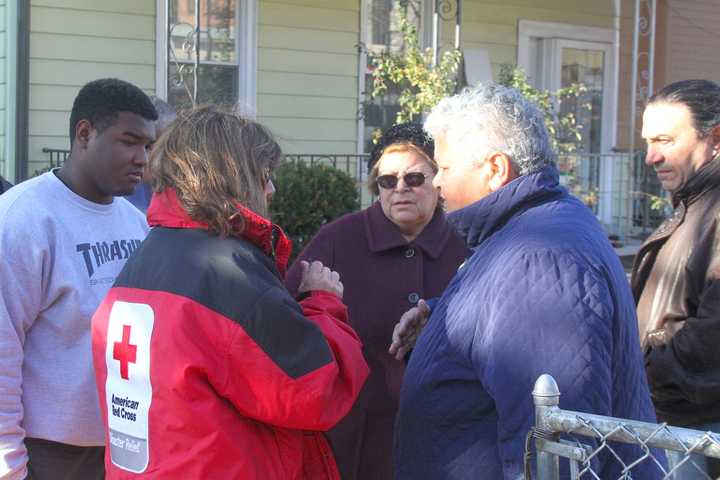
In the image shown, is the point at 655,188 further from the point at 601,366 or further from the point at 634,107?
the point at 601,366

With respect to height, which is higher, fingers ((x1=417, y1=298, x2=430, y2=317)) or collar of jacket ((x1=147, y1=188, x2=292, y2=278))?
collar of jacket ((x1=147, y1=188, x2=292, y2=278))

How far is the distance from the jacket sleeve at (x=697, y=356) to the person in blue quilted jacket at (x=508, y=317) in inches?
28.9

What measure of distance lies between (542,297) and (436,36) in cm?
706

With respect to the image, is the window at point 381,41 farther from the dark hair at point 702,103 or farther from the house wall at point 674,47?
the dark hair at point 702,103

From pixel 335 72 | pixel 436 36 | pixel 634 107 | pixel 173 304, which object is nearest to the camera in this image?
pixel 173 304

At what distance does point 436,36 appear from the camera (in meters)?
8.77

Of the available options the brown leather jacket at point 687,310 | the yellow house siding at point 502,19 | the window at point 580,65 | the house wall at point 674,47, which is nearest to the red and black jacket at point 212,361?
the brown leather jacket at point 687,310

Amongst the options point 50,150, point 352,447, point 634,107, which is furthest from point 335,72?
point 352,447

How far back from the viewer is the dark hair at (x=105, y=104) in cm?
307

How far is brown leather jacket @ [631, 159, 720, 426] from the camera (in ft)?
9.78

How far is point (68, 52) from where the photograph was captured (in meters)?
8.20

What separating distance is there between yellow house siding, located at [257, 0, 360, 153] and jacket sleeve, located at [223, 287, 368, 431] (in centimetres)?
721

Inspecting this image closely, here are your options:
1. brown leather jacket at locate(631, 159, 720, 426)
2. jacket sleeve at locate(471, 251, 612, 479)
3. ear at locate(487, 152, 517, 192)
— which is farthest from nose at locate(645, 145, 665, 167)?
jacket sleeve at locate(471, 251, 612, 479)

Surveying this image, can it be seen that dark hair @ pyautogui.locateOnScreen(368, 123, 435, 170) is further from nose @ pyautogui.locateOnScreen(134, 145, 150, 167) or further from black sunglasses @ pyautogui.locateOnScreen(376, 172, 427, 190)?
nose @ pyautogui.locateOnScreen(134, 145, 150, 167)
